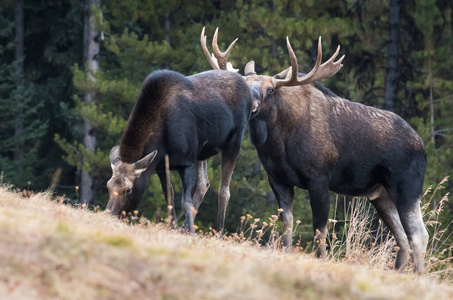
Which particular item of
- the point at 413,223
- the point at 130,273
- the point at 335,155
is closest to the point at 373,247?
the point at 413,223

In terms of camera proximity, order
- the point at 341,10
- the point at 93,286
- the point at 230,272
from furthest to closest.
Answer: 1. the point at 341,10
2. the point at 230,272
3. the point at 93,286

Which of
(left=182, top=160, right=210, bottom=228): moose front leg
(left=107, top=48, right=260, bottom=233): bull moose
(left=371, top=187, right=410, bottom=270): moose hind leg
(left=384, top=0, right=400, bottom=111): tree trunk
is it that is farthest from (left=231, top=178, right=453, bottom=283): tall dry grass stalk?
(left=384, top=0, right=400, bottom=111): tree trunk

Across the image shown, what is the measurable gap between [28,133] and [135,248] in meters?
21.8

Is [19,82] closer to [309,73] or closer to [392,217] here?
[309,73]

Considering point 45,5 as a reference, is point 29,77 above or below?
below

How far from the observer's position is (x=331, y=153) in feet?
29.7

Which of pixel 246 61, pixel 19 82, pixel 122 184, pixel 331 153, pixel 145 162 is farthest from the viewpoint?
pixel 19 82

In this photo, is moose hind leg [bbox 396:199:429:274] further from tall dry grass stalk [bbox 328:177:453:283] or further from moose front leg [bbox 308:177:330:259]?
moose front leg [bbox 308:177:330:259]

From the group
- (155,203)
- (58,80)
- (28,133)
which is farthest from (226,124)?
(58,80)

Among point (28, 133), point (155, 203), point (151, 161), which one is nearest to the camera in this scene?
point (151, 161)

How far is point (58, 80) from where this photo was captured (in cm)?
2842

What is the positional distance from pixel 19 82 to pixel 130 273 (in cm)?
2325

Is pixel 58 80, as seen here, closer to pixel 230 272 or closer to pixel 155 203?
pixel 155 203

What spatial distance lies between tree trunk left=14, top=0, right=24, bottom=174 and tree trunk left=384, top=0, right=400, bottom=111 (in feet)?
41.3
